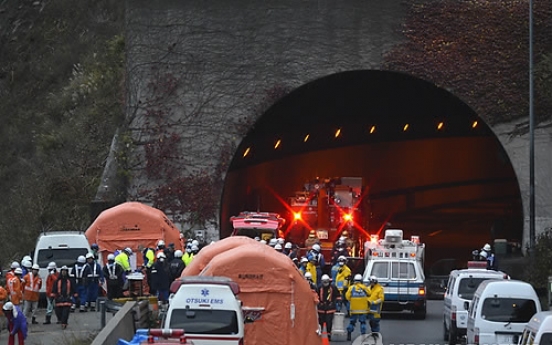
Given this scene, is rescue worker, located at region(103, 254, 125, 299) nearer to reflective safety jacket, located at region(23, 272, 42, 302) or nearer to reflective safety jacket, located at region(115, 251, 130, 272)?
reflective safety jacket, located at region(115, 251, 130, 272)

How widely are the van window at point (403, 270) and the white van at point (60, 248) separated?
28.5 ft

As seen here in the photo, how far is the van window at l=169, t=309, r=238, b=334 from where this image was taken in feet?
74.8

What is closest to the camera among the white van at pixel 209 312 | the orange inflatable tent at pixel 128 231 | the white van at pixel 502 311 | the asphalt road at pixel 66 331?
the white van at pixel 209 312

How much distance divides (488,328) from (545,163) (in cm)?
1995

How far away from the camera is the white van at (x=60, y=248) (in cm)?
3666

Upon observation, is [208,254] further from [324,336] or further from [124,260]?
[124,260]

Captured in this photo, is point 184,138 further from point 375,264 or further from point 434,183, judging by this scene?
point 434,183

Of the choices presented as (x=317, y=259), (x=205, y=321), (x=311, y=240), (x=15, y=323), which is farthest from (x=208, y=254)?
(x=311, y=240)

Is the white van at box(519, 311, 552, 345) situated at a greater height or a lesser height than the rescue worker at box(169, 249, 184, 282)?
lesser

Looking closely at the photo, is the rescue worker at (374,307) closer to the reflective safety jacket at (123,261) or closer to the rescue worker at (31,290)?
the reflective safety jacket at (123,261)

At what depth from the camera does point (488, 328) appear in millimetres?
26328

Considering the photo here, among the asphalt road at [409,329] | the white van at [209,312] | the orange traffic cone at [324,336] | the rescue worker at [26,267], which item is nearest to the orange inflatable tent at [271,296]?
the white van at [209,312]

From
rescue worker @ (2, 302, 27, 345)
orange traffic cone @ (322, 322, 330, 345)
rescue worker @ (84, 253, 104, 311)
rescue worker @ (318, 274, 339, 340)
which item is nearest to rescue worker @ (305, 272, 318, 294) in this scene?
rescue worker @ (318, 274, 339, 340)

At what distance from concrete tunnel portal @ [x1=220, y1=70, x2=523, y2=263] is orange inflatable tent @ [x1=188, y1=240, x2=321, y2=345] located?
852 inches
